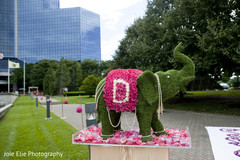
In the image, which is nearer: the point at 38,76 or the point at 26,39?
the point at 38,76

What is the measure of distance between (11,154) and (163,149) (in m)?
4.58

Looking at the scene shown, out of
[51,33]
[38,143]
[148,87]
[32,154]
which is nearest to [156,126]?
[148,87]

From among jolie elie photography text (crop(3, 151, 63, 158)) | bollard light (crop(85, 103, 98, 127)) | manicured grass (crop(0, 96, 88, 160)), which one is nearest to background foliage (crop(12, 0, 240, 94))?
bollard light (crop(85, 103, 98, 127))

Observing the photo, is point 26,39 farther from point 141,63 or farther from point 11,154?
point 11,154

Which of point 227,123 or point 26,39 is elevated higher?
point 26,39

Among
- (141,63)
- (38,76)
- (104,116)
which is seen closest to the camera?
(104,116)

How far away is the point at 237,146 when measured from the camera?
3.48 m

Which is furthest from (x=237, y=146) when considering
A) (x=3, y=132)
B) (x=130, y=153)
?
(x=3, y=132)

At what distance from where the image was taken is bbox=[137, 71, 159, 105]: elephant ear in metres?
3.59

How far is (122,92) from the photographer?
11.9ft

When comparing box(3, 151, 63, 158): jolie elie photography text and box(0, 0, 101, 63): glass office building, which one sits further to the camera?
box(0, 0, 101, 63): glass office building

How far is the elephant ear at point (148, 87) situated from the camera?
141 inches

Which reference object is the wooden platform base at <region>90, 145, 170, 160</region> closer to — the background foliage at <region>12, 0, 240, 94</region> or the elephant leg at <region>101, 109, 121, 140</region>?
the elephant leg at <region>101, 109, 121, 140</region>

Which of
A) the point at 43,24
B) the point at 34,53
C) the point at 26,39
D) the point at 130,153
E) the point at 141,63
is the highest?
the point at 43,24
